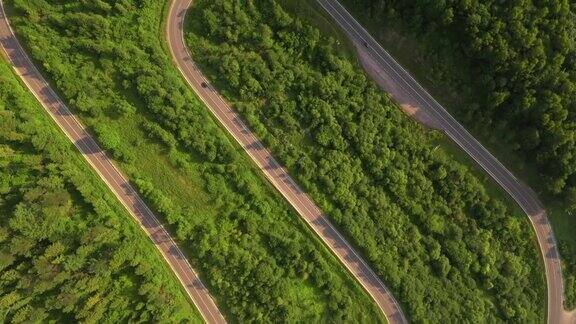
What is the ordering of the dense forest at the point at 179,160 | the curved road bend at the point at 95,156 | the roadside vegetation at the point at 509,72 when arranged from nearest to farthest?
the roadside vegetation at the point at 509,72 → the dense forest at the point at 179,160 → the curved road bend at the point at 95,156

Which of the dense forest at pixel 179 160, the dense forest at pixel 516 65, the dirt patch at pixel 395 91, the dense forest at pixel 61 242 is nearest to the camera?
the dense forest at pixel 61 242

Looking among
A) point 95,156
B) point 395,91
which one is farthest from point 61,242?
point 395,91

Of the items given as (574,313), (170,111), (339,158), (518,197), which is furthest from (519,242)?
(170,111)

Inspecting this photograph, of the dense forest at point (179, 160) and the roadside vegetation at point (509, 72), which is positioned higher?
the roadside vegetation at point (509, 72)

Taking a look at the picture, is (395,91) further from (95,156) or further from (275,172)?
(95,156)

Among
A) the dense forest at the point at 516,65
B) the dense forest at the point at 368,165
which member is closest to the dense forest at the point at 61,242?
the dense forest at the point at 368,165

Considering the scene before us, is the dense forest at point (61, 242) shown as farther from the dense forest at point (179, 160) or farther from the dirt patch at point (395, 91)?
the dirt patch at point (395, 91)
